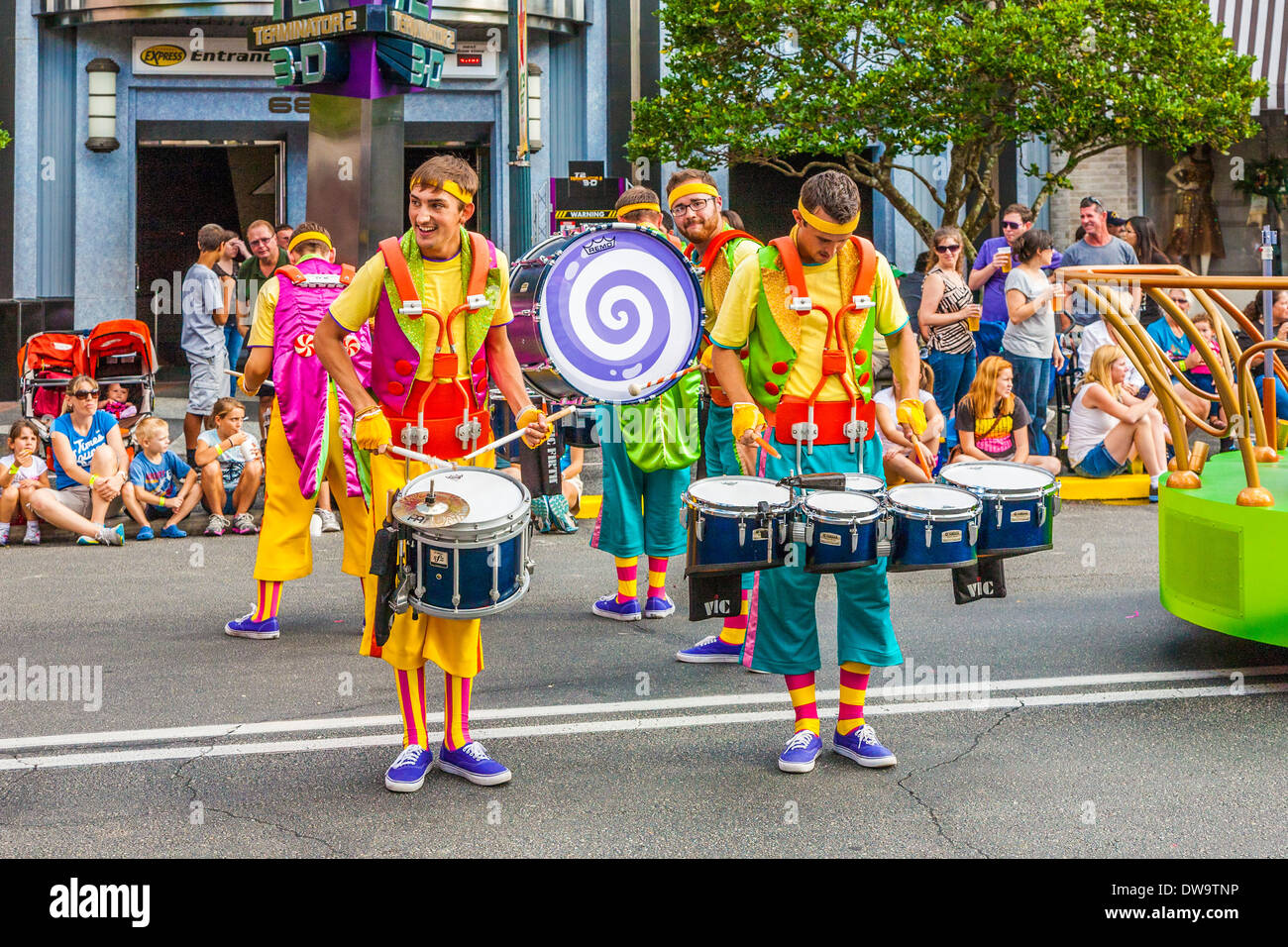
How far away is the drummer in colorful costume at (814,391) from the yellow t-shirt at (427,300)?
0.93 meters

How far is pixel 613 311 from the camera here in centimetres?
612

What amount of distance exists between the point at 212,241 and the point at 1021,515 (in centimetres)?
893

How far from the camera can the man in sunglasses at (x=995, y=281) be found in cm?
1205

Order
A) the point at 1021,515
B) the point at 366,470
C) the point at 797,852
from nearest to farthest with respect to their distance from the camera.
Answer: the point at 797,852 → the point at 1021,515 → the point at 366,470

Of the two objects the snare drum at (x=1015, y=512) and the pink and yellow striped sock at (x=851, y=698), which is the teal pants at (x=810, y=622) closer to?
the pink and yellow striped sock at (x=851, y=698)

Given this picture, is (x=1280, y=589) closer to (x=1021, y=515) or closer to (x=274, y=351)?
(x=1021, y=515)

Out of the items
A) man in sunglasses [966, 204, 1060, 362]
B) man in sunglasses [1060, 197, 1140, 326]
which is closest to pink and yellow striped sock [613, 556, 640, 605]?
man in sunglasses [966, 204, 1060, 362]

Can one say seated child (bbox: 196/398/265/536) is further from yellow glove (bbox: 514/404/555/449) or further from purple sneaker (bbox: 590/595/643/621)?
yellow glove (bbox: 514/404/555/449)

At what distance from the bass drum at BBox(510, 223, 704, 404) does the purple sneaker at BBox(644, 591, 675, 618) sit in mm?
1660

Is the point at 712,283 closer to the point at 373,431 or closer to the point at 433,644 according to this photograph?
the point at 373,431

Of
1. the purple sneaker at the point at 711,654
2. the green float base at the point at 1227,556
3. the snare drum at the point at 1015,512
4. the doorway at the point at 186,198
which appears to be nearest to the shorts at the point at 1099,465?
the green float base at the point at 1227,556

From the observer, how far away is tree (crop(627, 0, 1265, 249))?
54.0ft
